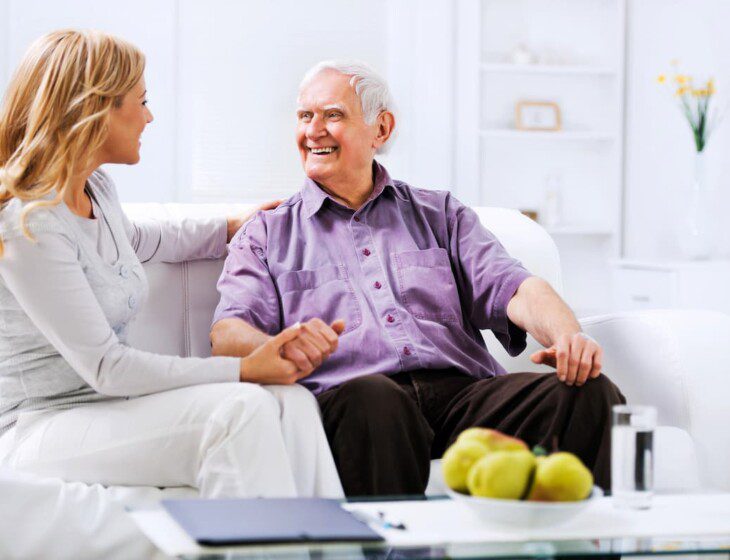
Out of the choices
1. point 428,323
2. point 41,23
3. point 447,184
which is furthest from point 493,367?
→ point 41,23

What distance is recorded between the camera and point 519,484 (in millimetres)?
1097

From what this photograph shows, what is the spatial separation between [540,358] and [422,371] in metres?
0.29

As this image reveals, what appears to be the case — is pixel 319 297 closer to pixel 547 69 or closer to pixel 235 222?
pixel 235 222

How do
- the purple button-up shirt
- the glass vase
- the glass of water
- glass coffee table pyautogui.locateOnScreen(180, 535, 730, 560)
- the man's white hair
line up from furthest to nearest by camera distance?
the glass vase, the man's white hair, the purple button-up shirt, the glass of water, glass coffee table pyautogui.locateOnScreen(180, 535, 730, 560)

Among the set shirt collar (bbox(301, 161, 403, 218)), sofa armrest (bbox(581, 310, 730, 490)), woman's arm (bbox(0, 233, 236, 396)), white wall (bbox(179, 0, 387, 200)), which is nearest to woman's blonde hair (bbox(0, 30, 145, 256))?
woman's arm (bbox(0, 233, 236, 396))

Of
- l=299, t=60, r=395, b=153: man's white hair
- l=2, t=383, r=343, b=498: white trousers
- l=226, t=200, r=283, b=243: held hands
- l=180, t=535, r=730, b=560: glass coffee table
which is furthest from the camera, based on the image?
l=299, t=60, r=395, b=153: man's white hair

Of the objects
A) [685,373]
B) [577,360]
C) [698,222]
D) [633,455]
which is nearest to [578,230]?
[698,222]

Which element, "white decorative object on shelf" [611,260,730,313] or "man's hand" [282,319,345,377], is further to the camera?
"white decorative object on shelf" [611,260,730,313]

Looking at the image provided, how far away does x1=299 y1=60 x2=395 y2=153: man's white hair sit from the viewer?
233 centimetres

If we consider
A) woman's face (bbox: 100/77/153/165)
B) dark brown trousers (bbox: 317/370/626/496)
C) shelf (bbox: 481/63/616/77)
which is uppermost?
shelf (bbox: 481/63/616/77)

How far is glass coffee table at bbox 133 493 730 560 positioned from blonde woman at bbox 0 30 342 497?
14.4 inches

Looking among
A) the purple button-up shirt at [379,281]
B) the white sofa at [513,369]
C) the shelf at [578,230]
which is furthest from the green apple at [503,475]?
the shelf at [578,230]

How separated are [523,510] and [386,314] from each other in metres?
1.00

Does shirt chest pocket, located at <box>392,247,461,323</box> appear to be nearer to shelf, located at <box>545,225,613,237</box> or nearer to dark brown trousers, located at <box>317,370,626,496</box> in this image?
dark brown trousers, located at <box>317,370,626,496</box>
